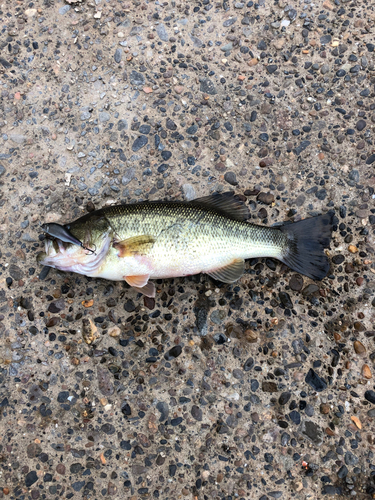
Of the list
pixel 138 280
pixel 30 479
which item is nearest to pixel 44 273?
pixel 138 280

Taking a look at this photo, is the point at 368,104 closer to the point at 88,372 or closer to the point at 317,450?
the point at 317,450

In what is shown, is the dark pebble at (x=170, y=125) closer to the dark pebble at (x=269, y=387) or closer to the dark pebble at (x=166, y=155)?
the dark pebble at (x=166, y=155)

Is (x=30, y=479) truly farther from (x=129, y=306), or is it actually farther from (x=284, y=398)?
(x=284, y=398)

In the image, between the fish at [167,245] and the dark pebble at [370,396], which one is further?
the dark pebble at [370,396]

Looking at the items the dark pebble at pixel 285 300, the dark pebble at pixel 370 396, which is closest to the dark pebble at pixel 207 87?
the dark pebble at pixel 285 300

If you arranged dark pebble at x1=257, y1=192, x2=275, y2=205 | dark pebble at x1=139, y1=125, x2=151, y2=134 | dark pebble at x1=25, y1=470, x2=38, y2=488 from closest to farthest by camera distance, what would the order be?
1. dark pebble at x1=25, y1=470, x2=38, y2=488
2. dark pebble at x1=257, y1=192, x2=275, y2=205
3. dark pebble at x1=139, y1=125, x2=151, y2=134

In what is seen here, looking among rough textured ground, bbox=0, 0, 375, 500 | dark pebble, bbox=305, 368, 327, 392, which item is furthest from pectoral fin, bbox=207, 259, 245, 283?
dark pebble, bbox=305, 368, 327, 392

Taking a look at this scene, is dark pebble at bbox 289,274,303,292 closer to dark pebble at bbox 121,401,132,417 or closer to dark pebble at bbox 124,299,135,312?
dark pebble at bbox 124,299,135,312
